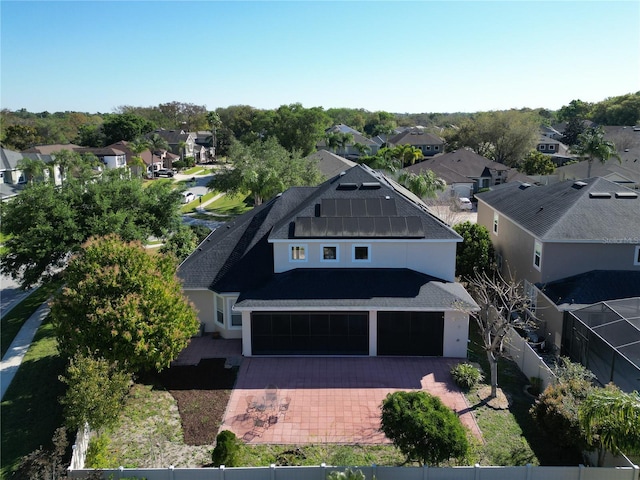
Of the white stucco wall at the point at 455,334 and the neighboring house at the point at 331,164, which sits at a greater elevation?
the neighboring house at the point at 331,164

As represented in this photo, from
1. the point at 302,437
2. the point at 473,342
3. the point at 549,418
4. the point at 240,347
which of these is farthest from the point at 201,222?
the point at 549,418

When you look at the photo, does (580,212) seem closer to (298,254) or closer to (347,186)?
(347,186)

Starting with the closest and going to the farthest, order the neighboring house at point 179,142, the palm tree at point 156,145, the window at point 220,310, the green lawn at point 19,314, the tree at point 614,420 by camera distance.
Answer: the tree at point 614,420, the window at point 220,310, the green lawn at point 19,314, the palm tree at point 156,145, the neighboring house at point 179,142

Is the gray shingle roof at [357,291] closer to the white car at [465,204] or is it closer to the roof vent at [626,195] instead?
the roof vent at [626,195]

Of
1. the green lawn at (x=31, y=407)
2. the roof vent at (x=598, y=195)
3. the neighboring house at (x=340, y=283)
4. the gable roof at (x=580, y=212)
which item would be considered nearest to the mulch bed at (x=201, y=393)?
the neighboring house at (x=340, y=283)

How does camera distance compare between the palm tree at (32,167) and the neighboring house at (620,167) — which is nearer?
the neighboring house at (620,167)

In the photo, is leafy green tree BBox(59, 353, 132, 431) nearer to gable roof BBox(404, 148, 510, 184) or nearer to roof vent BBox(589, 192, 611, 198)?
roof vent BBox(589, 192, 611, 198)

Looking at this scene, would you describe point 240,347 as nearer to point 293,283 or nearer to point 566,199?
point 293,283

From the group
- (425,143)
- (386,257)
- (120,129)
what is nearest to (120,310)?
(386,257)
